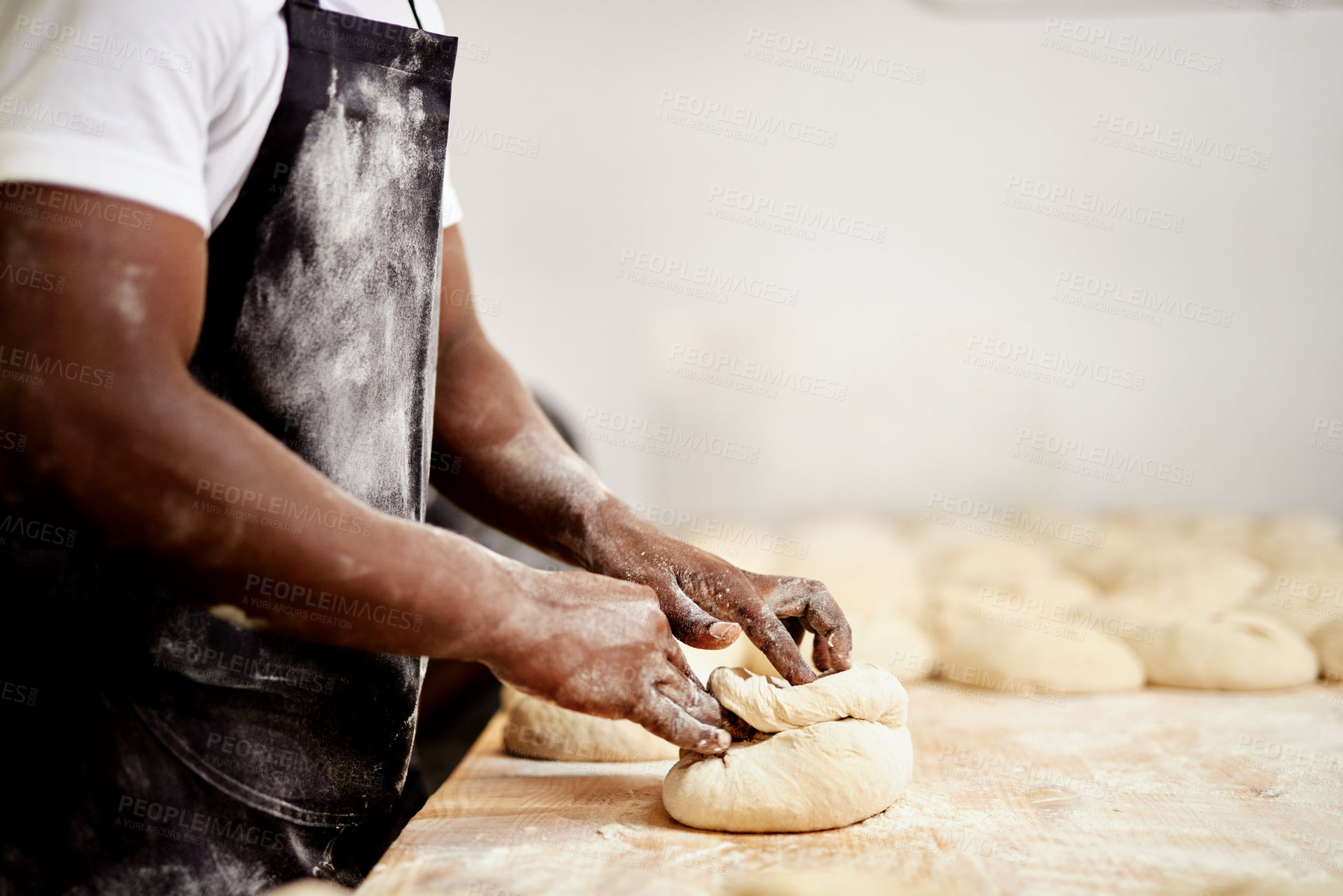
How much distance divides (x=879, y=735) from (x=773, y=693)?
0.17 meters

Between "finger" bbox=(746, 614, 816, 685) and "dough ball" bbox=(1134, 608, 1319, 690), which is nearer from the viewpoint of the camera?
"finger" bbox=(746, 614, 816, 685)

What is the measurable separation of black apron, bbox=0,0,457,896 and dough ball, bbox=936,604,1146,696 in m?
1.49

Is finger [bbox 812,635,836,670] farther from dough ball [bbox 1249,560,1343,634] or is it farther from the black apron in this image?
dough ball [bbox 1249,560,1343,634]

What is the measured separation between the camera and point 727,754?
125 centimetres

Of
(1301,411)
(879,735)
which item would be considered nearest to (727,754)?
(879,735)

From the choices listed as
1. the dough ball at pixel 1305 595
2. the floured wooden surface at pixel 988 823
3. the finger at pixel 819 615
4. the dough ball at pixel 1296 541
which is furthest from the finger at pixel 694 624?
the dough ball at pixel 1296 541

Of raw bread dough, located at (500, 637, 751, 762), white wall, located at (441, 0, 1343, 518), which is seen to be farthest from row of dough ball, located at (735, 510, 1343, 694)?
raw bread dough, located at (500, 637, 751, 762)

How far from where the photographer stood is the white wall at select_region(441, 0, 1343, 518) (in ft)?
12.3

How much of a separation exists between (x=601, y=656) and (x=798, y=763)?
1.29ft

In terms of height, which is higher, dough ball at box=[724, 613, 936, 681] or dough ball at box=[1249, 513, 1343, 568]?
dough ball at box=[1249, 513, 1343, 568]

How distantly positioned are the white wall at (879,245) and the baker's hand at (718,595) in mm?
2673

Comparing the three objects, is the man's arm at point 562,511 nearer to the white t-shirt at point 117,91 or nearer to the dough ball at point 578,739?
the dough ball at point 578,739

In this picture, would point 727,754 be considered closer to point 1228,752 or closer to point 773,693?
point 773,693

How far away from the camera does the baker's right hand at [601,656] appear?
99 cm
